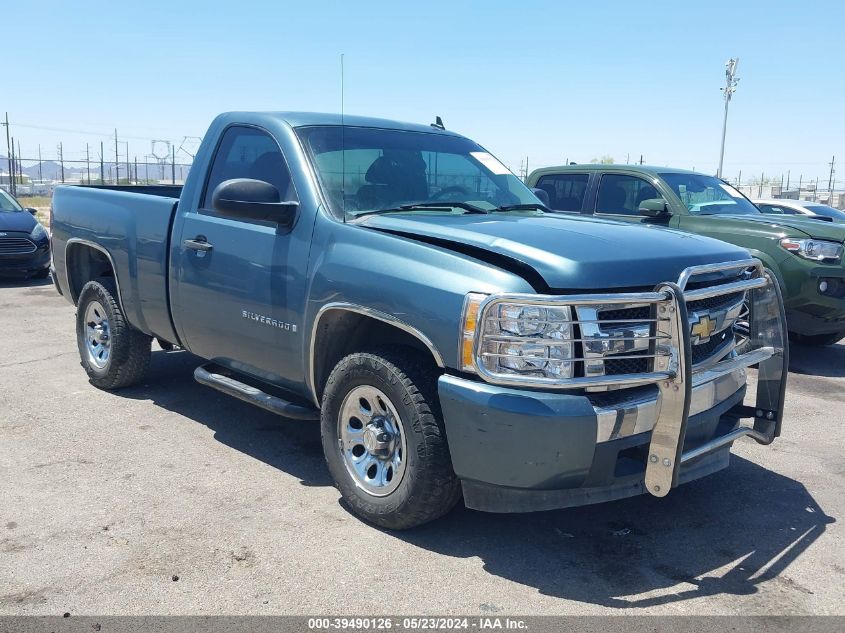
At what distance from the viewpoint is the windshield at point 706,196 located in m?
8.42

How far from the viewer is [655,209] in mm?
8023

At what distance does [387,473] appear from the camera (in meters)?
3.83

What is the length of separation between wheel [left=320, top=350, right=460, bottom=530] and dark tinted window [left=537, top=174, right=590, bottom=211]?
575 cm

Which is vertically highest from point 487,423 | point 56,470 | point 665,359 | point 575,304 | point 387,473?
point 575,304

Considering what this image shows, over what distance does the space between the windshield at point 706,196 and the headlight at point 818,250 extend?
3.75ft

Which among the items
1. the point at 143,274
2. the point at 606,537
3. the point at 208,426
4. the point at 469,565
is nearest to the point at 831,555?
the point at 606,537

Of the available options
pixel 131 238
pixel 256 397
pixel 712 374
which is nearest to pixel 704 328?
pixel 712 374

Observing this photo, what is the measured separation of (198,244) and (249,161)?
1.94 feet

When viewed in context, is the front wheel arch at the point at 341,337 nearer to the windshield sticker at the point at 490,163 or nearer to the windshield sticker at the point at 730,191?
the windshield sticker at the point at 490,163

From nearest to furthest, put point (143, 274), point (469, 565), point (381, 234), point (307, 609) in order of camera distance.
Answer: point (307, 609), point (469, 565), point (381, 234), point (143, 274)

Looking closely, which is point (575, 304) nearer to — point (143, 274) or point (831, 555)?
point (831, 555)

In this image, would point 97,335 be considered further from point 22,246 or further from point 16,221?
point 16,221

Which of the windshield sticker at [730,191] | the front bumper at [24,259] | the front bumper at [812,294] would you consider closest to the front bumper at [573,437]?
the front bumper at [812,294]

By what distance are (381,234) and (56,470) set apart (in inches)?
94.0
